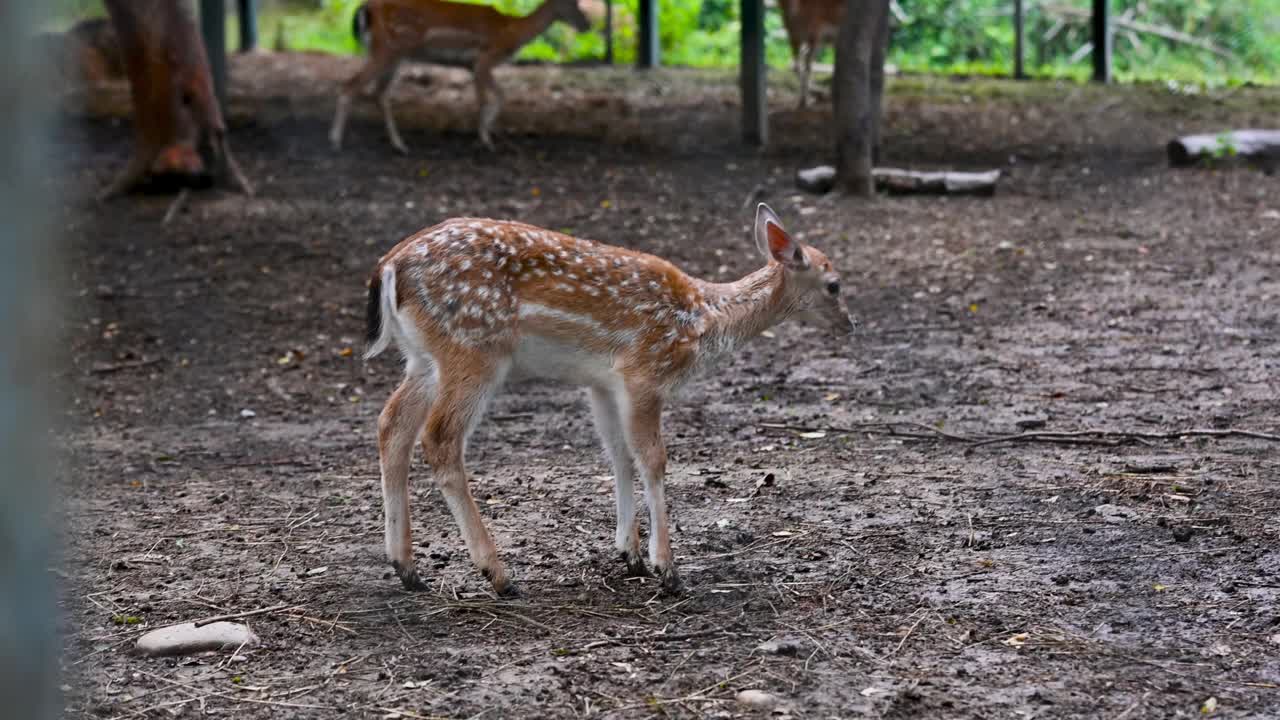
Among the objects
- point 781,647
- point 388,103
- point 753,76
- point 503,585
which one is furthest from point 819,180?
point 781,647

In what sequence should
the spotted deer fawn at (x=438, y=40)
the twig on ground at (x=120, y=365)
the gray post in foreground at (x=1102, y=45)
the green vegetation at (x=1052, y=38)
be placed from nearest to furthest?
the twig on ground at (x=120, y=365) < the spotted deer fawn at (x=438, y=40) < the gray post in foreground at (x=1102, y=45) < the green vegetation at (x=1052, y=38)

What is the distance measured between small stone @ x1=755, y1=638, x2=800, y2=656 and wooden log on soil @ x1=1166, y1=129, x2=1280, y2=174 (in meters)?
9.20

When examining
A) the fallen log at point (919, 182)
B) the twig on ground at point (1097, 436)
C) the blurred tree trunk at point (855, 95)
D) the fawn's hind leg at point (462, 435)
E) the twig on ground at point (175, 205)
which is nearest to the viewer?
the fawn's hind leg at point (462, 435)

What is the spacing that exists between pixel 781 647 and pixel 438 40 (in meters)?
11.0

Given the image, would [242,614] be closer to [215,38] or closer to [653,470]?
[653,470]

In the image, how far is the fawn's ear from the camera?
4.89 metres

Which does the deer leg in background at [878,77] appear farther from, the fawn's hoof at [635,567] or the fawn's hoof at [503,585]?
the fawn's hoof at [503,585]

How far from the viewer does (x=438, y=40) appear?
1388 centimetres

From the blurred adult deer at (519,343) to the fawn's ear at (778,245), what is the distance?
40cm

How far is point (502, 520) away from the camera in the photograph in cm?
504

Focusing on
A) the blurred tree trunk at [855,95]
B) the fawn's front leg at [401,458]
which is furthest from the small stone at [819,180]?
the fawn's front leg at [401,458]

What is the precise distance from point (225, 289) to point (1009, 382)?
485 centimetres

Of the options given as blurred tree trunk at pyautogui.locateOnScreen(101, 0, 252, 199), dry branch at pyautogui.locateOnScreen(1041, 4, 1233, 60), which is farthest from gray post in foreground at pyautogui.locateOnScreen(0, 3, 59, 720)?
dry branch at pyautogui.locateOnScreen(1041, 4, 1233, 60)

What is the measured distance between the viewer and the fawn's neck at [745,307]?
184 inches
